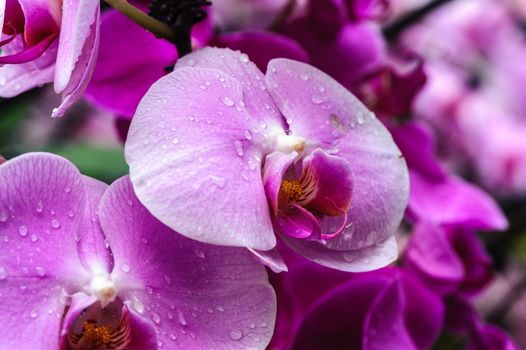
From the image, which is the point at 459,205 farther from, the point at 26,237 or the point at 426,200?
the point at 26,237

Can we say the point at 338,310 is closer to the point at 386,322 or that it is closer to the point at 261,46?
the point at 386,322

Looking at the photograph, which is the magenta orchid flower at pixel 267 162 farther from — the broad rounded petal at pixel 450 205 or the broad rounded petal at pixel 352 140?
the broad rounded petal at pixel 450 205

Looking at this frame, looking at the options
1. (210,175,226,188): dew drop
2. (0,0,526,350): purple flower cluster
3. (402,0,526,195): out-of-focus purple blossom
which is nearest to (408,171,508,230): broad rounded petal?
(0,0,526,350): purple flower cluster

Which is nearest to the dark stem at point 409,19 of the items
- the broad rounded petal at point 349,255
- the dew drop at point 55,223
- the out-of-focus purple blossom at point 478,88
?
the out-of-focus purple blossom at point 478,88

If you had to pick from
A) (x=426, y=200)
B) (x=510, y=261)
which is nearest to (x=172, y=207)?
(x=426, y=200)

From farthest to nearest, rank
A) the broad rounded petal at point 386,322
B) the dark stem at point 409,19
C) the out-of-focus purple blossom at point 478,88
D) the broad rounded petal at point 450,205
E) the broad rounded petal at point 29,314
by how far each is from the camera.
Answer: the out-of-focus purple blossom at point 478,88 < the dark stem at point 409,19 < the broad rounded petal at point 450,205 < the broad rounded petal at point 386,322 < the broad rounded petal at point 29,314

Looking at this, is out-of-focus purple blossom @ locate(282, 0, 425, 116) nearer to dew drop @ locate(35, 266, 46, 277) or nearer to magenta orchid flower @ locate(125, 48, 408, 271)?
magenta orchid flower @ locate(125, 48, 408, 271)

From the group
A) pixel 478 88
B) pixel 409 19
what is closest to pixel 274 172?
pixel 409 19
